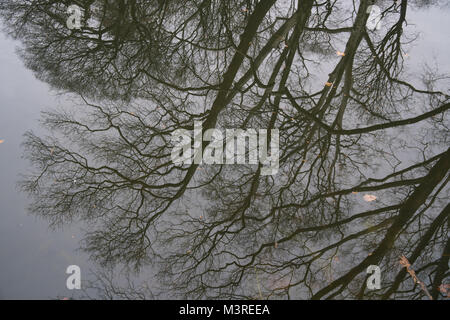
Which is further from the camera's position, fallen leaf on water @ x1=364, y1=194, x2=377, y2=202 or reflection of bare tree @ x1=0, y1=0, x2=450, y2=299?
fallen leaf on water @ x1=364, y1=194, x2=377, y2=202

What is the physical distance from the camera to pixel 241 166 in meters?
2.32

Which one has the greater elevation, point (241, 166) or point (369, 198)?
point (241, 166)

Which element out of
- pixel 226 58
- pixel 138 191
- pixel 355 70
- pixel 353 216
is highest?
pixel 226 58

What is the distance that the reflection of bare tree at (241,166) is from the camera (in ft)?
6.42

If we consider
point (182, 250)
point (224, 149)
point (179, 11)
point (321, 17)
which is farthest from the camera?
point (321, 17)

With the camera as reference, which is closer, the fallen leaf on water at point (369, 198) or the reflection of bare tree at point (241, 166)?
the reflection of bare tree at point (241, 166)

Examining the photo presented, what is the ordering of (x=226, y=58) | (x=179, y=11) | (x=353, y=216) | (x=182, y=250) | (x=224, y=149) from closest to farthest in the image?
(x=182, y=250) → (x=353, y=216) → (x=224, y=149) → (x=226, y=58) → (x=179, y=11)

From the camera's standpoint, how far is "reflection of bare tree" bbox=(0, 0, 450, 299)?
1.96m

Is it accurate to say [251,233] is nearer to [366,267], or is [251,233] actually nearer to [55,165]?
[366,267]

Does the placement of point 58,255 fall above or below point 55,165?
below

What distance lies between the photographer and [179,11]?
3.51 m

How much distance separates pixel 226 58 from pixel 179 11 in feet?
3.19

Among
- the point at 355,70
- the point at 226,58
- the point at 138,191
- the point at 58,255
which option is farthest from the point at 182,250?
the point at 355,70

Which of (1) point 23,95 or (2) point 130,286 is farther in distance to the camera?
(1) point 23,95
